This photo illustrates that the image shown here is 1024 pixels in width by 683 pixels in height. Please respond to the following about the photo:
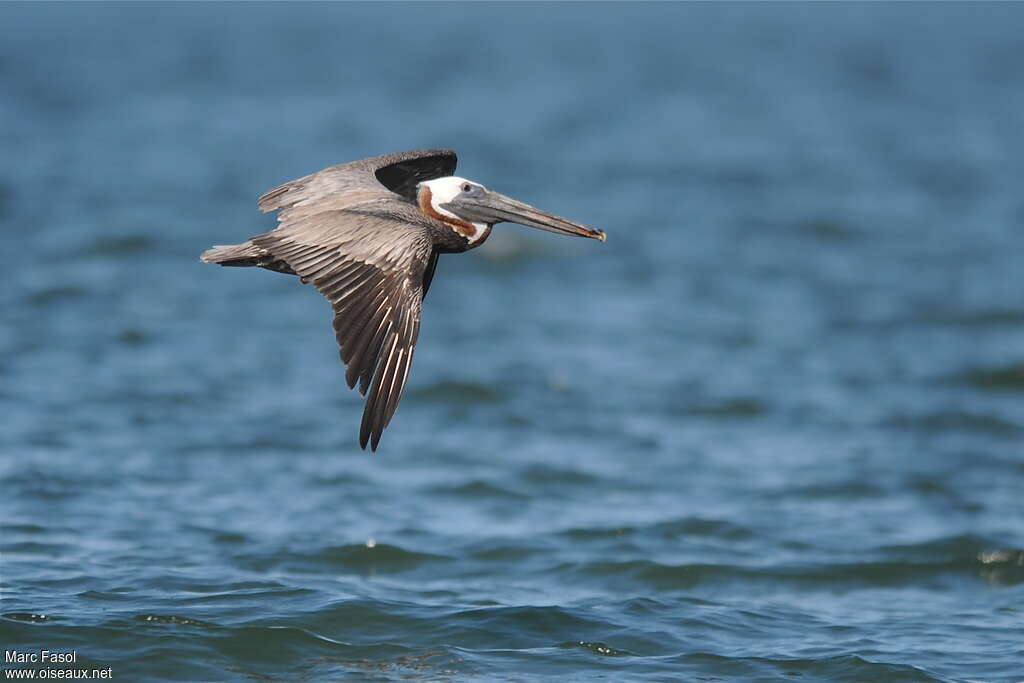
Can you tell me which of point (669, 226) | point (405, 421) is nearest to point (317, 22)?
point (669, 226)

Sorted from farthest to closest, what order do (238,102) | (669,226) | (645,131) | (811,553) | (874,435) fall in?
(238,102) → (645,131) → (669,226) → (874,435) → (811,553)

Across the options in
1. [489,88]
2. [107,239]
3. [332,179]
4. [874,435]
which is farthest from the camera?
[489,88]

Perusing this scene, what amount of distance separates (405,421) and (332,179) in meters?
5.26

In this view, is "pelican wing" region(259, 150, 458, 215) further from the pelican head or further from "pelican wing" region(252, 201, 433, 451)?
"pelican wing" region(252, 201, 433, 451)

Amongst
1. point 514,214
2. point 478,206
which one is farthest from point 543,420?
point 514,214

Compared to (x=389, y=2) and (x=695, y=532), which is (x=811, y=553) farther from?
(x=389, y=2)

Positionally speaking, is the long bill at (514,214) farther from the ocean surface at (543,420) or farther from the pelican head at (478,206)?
the ocean surface at (543,420)

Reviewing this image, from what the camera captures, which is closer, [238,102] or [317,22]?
[238,102]

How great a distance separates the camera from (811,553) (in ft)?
37.3

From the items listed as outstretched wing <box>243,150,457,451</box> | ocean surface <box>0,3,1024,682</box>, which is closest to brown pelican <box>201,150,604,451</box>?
outstretched wing <box>243,150,457,451</box>

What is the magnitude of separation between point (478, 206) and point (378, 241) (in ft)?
4.49

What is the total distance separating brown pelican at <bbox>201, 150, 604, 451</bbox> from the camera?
7801 millimetres

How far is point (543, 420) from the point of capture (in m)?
14.9

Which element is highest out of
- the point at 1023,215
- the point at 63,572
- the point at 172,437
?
the point at 1023,215
